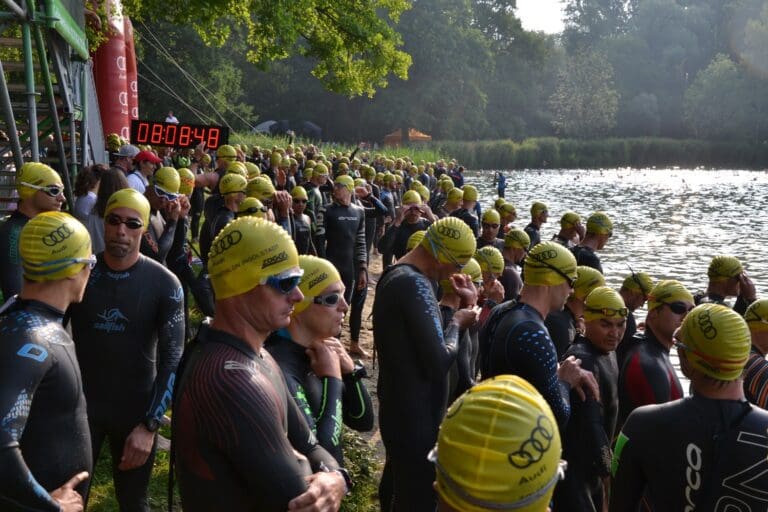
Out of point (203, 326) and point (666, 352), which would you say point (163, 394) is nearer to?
point (203, 326)

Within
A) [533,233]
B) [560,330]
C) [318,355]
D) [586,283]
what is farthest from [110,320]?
[533,233]

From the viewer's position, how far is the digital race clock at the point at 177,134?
1246cm

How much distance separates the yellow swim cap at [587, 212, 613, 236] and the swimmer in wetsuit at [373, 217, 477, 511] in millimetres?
4455

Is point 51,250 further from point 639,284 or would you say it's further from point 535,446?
point 639,284

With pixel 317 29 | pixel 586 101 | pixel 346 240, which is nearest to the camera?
pixel 346 240

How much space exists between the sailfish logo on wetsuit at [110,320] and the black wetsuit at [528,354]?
212cm

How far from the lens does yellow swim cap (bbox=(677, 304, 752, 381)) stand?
3168mm

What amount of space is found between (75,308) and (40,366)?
4.06ft

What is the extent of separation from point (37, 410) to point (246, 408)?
1275 mm

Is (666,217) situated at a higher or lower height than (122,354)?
lower

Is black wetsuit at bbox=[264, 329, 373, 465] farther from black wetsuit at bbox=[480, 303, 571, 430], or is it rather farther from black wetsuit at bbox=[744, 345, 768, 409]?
black wetsuit at bbox=[744, 345, 768, 409]

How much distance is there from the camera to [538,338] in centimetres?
390

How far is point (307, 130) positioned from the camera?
65938 millimetres

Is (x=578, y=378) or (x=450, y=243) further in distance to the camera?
(x=450, y=243)
